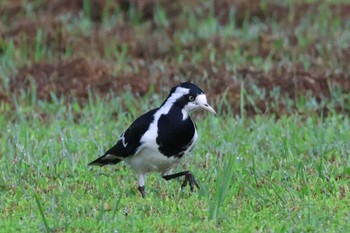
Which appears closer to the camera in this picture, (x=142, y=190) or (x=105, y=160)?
(x=142, y=190)

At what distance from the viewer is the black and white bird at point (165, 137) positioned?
6879mm

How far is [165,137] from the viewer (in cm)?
686

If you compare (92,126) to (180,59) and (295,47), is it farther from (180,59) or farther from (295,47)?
(295,47)

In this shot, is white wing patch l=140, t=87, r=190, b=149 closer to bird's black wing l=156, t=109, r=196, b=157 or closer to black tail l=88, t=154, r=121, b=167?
bird's black wing l=156, t=109, r=196, b=157

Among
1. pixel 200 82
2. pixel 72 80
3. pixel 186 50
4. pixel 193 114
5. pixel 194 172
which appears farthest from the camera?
pixel 186 50

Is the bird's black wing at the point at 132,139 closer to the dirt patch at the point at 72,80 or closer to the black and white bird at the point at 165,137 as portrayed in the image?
the black and white bird at the point at 165,137

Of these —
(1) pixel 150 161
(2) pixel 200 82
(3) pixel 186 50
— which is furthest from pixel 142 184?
(3) pixel 186 50

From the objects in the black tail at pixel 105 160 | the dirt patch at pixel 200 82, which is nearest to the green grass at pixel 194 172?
the black tail at pixel 105 160

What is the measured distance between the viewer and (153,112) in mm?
7137

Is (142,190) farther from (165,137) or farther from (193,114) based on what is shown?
(193,114)

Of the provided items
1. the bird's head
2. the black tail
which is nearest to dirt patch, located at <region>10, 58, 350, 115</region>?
the black tail

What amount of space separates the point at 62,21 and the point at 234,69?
2.76m

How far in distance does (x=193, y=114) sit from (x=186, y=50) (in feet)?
7.97

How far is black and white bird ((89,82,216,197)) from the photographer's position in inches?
271
